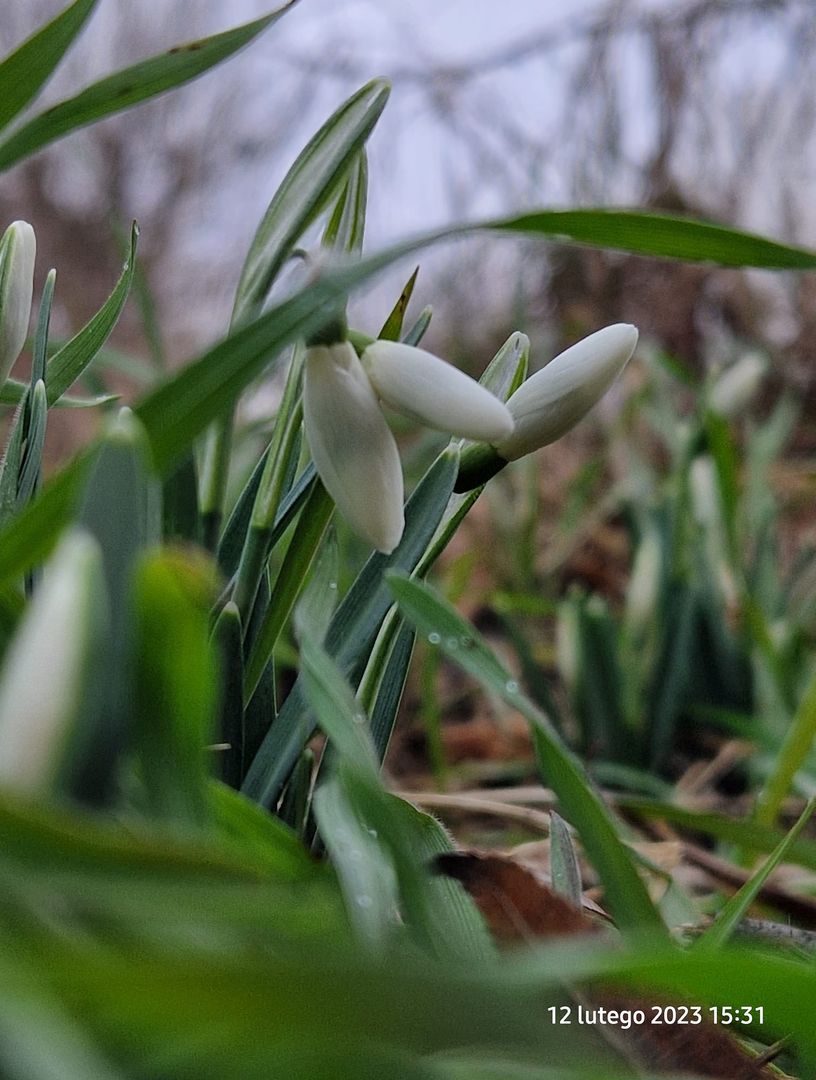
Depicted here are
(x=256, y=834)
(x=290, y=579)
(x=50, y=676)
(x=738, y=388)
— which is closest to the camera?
(x=50, y=676)

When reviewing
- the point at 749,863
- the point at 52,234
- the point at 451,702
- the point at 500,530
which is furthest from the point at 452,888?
the point at 52,234

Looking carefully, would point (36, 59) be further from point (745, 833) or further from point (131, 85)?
point (745, 833)

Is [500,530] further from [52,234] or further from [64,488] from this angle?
[52,234]

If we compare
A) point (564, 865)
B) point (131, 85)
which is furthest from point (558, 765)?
point (131, 85)

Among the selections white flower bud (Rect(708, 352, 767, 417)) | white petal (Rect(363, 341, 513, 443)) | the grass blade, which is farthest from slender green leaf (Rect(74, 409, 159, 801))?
white flower bud (Rect(708, 352, 767, 417))

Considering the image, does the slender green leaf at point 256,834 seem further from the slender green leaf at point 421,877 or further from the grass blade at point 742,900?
the grass blade at point 742,900

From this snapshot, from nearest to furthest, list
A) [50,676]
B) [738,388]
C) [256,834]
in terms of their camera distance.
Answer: [50,676] → [256,834] → [738,388]

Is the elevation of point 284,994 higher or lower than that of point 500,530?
higher
